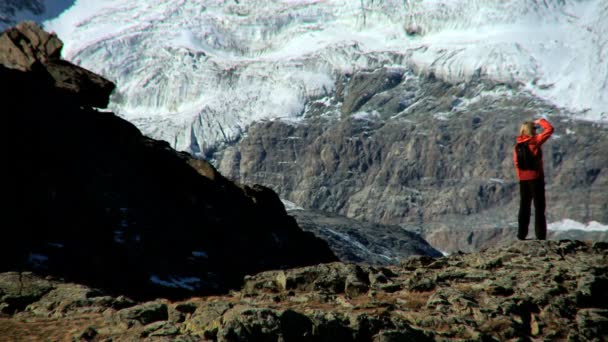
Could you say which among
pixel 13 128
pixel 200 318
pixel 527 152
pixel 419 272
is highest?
pixel 13 128

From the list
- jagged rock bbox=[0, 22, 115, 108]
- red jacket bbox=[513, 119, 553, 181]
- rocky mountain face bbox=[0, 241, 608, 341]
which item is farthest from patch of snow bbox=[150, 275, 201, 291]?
red jacket bbox=[513, 119, 553, 181]

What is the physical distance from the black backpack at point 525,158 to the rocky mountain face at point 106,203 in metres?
18.9

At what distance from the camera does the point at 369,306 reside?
1995cm

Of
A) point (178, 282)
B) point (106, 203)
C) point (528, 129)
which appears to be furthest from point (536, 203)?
point (106, 203)

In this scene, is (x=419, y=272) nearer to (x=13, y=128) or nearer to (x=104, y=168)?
Result: (x=13, y=128)

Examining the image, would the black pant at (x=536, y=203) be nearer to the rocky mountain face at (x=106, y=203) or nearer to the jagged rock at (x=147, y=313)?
the jagged rock at (x=147, y=313)

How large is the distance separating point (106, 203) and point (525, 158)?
35257mm

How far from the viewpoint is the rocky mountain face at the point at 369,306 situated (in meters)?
17.4

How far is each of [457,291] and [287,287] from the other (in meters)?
4.58

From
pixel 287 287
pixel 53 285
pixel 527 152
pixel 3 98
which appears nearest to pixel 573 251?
pixel 527 152

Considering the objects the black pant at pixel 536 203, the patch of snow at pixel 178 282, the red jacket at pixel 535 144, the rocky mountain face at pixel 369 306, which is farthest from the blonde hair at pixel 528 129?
the patch of snow at pixel 178 282

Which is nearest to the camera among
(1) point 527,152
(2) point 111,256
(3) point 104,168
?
(1) point 527,152

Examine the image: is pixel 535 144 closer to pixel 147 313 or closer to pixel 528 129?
pixel 528 129

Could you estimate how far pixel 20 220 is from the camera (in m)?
43.3
